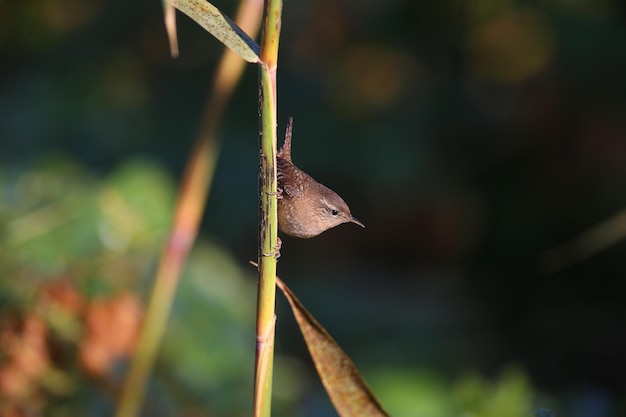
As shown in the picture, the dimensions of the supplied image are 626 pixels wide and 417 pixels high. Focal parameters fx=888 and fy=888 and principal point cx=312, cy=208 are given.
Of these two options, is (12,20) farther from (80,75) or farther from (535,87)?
(535,87)

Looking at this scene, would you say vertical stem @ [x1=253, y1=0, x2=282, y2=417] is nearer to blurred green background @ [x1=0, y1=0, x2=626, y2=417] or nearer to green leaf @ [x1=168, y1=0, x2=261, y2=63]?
green leaf @ [x1=168, y1=0, x2=261, y2=63]

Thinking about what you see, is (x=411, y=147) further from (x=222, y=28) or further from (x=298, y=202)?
(x=222, y=28)

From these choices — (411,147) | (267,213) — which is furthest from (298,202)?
(411,147)

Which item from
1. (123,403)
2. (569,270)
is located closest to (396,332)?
(569,270)

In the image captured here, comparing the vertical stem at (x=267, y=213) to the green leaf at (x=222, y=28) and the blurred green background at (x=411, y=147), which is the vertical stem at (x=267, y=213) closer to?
the green leaf at (x=222, y=28)

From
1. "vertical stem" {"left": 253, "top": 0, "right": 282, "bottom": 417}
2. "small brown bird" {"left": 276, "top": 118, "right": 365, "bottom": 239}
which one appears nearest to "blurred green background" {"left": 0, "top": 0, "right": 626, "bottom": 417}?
"small brown bird" {"left": 276, "top": 118, "right": 365, "bottom": 239}

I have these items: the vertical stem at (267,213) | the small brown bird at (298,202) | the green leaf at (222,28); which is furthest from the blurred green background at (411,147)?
the green leaf at (222,28)
